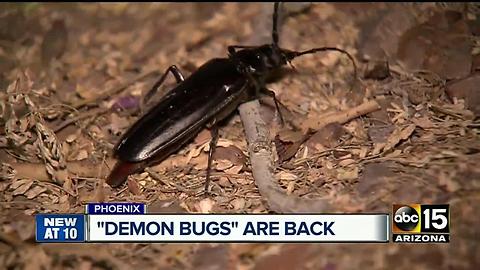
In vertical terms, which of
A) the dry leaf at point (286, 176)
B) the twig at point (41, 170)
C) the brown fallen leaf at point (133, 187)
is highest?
the twig at point (41, 170)

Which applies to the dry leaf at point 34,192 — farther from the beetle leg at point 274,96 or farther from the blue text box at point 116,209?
the beetle leg at point 274,96

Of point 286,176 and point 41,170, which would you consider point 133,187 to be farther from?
point 286,176

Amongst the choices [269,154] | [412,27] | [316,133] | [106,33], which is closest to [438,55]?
[412,27]

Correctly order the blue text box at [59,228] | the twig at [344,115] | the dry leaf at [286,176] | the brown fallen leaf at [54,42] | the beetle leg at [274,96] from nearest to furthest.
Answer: the blue text box at [59,228], the dry leaf at [286,176], the twig at [344,115], the beetle leg at [274,96], the brown fallen leaf at [54,42]

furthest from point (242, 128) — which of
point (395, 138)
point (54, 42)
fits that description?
point (54, 42)

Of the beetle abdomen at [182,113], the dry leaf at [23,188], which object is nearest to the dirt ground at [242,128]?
the dry leaf at [23,188]

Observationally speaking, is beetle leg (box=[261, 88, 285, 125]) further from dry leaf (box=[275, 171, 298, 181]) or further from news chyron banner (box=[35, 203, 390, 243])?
news chyron banner (box=[35, 203, 390, 243])
